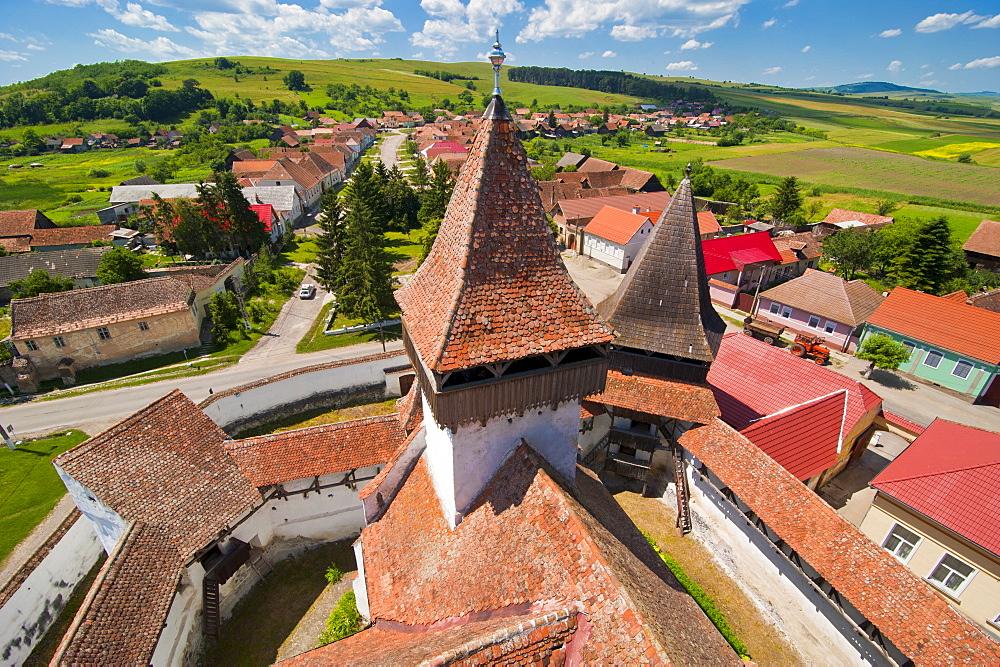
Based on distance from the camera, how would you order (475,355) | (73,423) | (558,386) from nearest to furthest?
(475,355) → (558,386) → (73,423)

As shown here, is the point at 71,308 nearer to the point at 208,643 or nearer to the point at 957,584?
the point at 208,643

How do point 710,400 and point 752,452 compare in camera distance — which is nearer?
point 752,452

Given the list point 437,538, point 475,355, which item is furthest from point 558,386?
point 437,538

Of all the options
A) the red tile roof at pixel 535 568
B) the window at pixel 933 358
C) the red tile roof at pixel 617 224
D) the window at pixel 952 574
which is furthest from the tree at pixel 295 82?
the window at pixel 952 574

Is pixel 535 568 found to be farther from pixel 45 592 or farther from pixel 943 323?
pixel 943 323

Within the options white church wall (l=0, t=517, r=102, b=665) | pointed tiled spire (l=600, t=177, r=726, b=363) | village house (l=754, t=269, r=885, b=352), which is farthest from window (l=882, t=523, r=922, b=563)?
white church wall (l=0, t=517, r=102, b=665)

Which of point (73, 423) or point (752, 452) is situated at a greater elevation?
point (752, 452)
